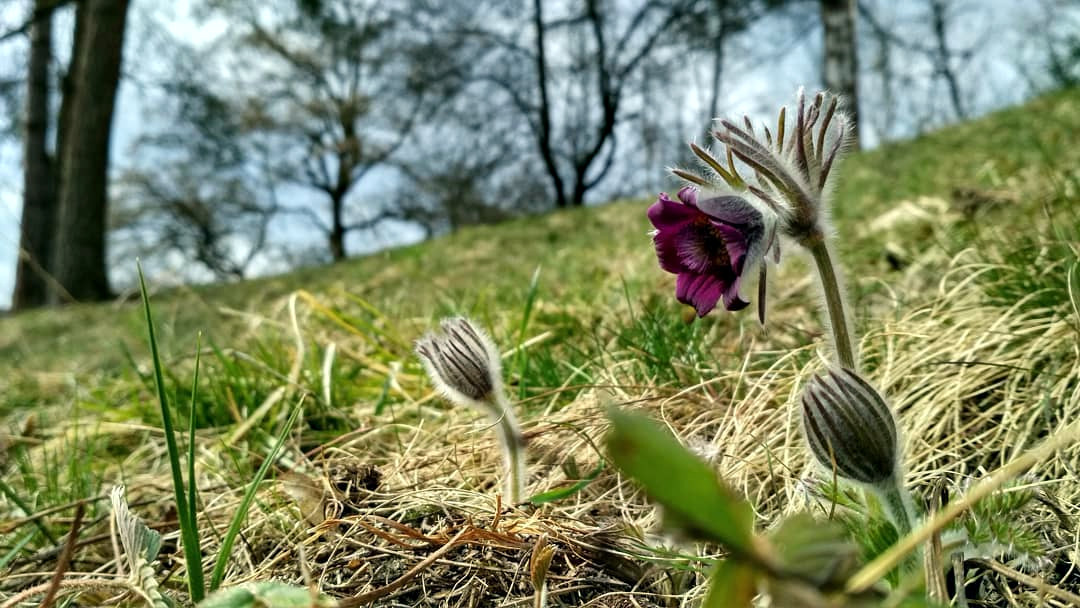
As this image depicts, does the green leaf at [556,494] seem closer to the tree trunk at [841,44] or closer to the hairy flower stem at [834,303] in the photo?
the hairy flower stem at [834,303]

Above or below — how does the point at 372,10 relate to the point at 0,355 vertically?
above

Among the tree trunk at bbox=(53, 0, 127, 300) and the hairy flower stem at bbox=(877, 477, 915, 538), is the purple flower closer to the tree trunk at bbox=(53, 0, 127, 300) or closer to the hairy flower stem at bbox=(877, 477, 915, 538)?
the hairy flower stem at bbox=(877, 477, 915, 538)

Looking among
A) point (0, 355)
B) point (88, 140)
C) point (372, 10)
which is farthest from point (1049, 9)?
point (0, 355)

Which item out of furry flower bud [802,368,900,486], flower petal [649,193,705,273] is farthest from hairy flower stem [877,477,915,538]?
flower petal [649,193,705,273]

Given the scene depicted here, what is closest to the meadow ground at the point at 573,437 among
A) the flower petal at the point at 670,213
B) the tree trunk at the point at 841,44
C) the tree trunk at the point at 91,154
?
the flower petal at the point at 670,213

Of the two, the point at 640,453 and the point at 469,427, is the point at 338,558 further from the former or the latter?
the point at 640,453

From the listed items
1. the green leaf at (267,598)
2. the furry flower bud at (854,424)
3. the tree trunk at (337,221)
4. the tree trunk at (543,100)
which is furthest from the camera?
the tree trunk at (337,221)

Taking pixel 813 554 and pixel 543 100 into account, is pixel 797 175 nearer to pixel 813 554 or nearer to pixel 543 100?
pixel 813 554
